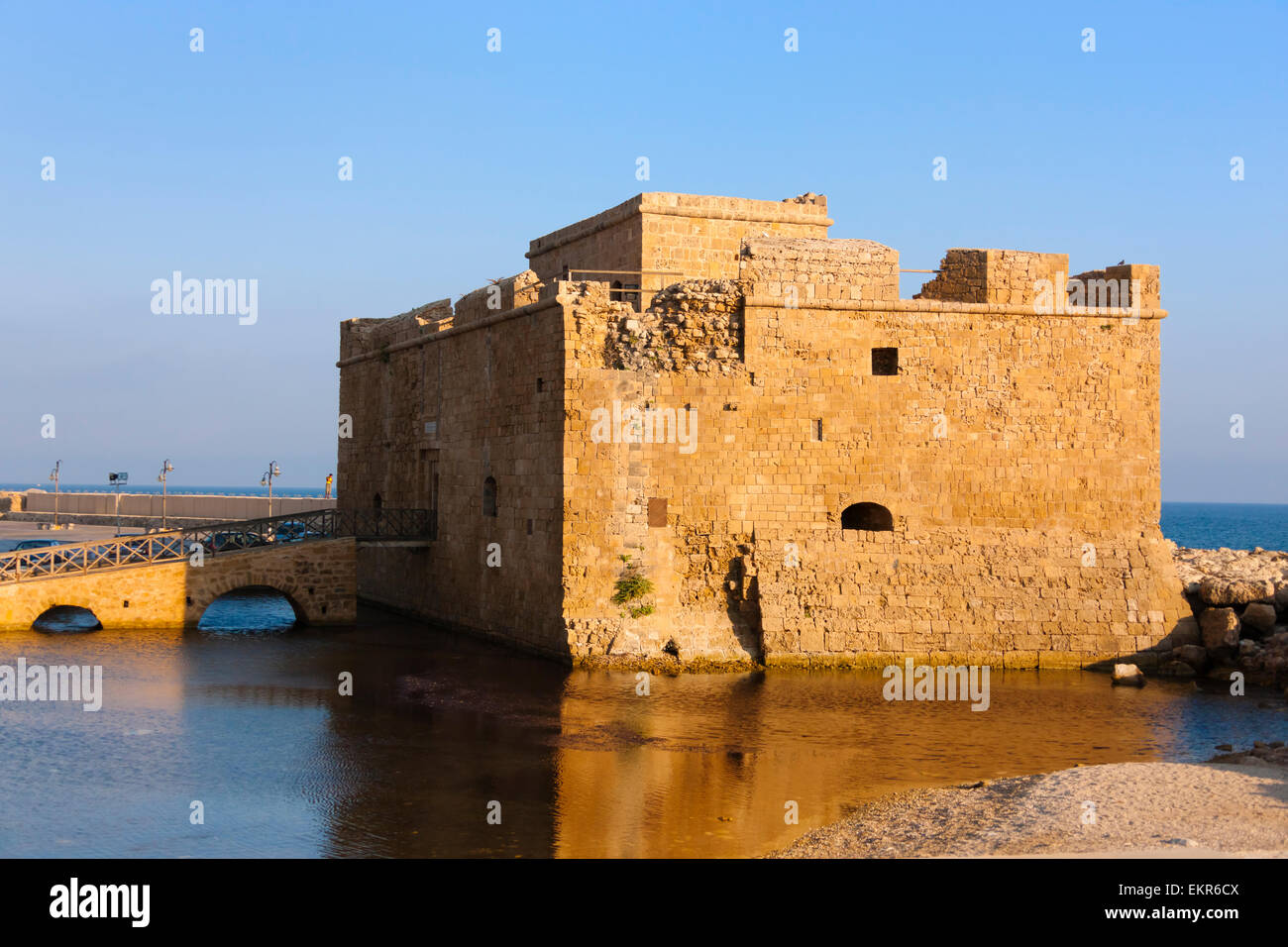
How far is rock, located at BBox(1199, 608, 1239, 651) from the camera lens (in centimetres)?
1769

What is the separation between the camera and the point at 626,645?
56.5ft

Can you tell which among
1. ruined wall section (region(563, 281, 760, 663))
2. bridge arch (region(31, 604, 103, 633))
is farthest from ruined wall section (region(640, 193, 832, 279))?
bridge arch (region(31, 604, 103, 633))

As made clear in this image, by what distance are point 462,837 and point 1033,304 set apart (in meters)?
13.4

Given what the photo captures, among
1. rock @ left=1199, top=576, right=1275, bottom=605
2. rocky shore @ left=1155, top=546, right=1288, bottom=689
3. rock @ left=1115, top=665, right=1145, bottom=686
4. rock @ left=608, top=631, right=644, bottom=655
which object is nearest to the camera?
rock @ left=1115, top=665, right=1145, bottom=686

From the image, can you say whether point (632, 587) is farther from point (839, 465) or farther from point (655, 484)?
point (839, 465)

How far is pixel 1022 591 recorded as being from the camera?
711 inches

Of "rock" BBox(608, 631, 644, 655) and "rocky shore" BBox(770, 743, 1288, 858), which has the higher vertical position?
"rock" BBox(608, 631, 644, 655)

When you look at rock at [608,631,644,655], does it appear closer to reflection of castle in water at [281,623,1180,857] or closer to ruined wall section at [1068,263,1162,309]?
reflection of castle in water at [281,623,1180,857]

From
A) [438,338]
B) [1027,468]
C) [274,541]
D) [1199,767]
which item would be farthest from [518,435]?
[1199,767]

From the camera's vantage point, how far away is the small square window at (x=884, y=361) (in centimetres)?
1861

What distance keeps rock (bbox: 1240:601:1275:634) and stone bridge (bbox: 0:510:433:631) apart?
594 inches

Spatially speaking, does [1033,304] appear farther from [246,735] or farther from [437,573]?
[246,735]

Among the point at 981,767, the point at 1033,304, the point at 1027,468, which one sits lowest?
the point at 981,767
